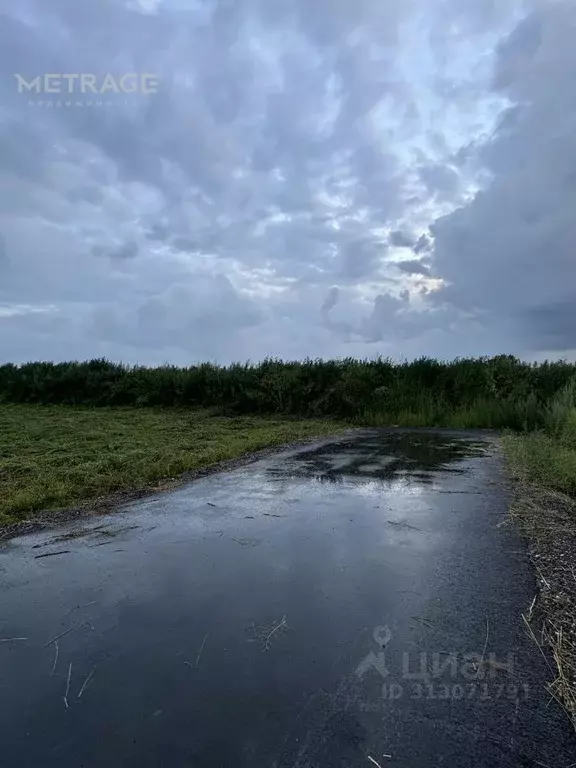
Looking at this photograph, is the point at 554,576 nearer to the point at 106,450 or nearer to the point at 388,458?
the point at 388,458

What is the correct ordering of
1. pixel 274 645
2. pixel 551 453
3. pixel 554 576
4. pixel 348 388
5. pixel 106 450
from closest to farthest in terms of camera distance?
pixel 274 645 < pixel 554 576 < pixel 551 453 < pixel 106 450 < pixel 348 388

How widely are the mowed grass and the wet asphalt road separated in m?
1.42

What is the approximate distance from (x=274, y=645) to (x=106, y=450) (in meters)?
7.10

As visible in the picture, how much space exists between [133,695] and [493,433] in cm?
1277

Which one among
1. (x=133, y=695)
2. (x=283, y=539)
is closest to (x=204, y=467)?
(x=283, y=539)

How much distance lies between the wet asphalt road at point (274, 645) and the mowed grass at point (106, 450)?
1415mm

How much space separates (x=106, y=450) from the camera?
909cm

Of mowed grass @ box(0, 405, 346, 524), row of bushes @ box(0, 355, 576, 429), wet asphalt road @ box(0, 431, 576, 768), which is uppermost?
row of bushes @ box(0, 355, 576, 429)

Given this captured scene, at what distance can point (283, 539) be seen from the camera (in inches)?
175

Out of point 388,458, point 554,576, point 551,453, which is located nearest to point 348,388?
point 388,458

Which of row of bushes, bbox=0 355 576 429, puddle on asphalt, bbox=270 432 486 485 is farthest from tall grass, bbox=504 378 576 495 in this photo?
row of bushes, bbox=0 355 576 429

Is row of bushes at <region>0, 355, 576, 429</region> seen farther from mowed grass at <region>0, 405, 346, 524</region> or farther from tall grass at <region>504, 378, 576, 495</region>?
mowed grass at <region>0, 405, 346, 524</region>

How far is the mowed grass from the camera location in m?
6.16

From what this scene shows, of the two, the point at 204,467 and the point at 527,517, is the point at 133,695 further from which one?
the point at 204,467
